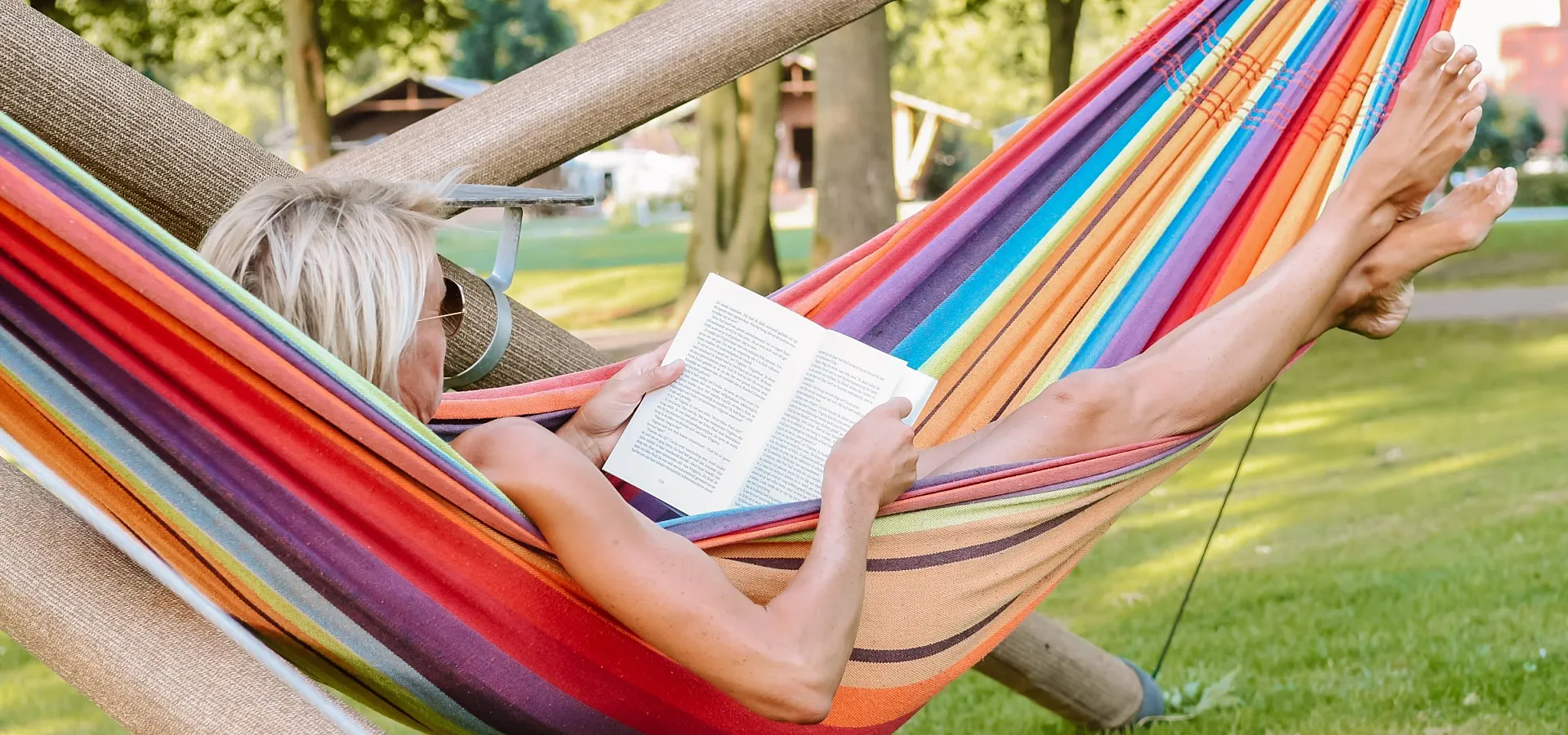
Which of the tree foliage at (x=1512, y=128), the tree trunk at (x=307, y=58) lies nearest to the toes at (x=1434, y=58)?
the tree trunk at (x=307, y=58)

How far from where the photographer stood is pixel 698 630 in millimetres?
1363

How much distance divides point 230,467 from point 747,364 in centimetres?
77

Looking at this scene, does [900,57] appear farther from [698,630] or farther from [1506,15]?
[698,630]

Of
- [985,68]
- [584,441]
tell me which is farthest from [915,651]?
[985,68]

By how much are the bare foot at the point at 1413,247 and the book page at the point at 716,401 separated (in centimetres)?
83

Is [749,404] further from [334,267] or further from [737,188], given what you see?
[737,188]

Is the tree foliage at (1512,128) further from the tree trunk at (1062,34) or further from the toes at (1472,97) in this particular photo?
the toes at (1472,97)

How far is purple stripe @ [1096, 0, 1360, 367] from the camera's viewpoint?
2.23 m

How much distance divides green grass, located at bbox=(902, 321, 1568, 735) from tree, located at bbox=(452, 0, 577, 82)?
3440 cm

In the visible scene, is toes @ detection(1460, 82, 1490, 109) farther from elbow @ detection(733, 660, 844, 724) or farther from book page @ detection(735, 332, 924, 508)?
elbow @ detection(733, 660, 844, 724)

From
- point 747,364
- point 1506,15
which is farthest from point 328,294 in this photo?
point 1506,15

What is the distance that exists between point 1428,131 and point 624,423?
1234 millimetres

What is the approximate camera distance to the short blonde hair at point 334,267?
56.5 inches

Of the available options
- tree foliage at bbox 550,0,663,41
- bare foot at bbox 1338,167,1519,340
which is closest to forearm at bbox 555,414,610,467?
bare foot at bbox 1338,167,1519,340
